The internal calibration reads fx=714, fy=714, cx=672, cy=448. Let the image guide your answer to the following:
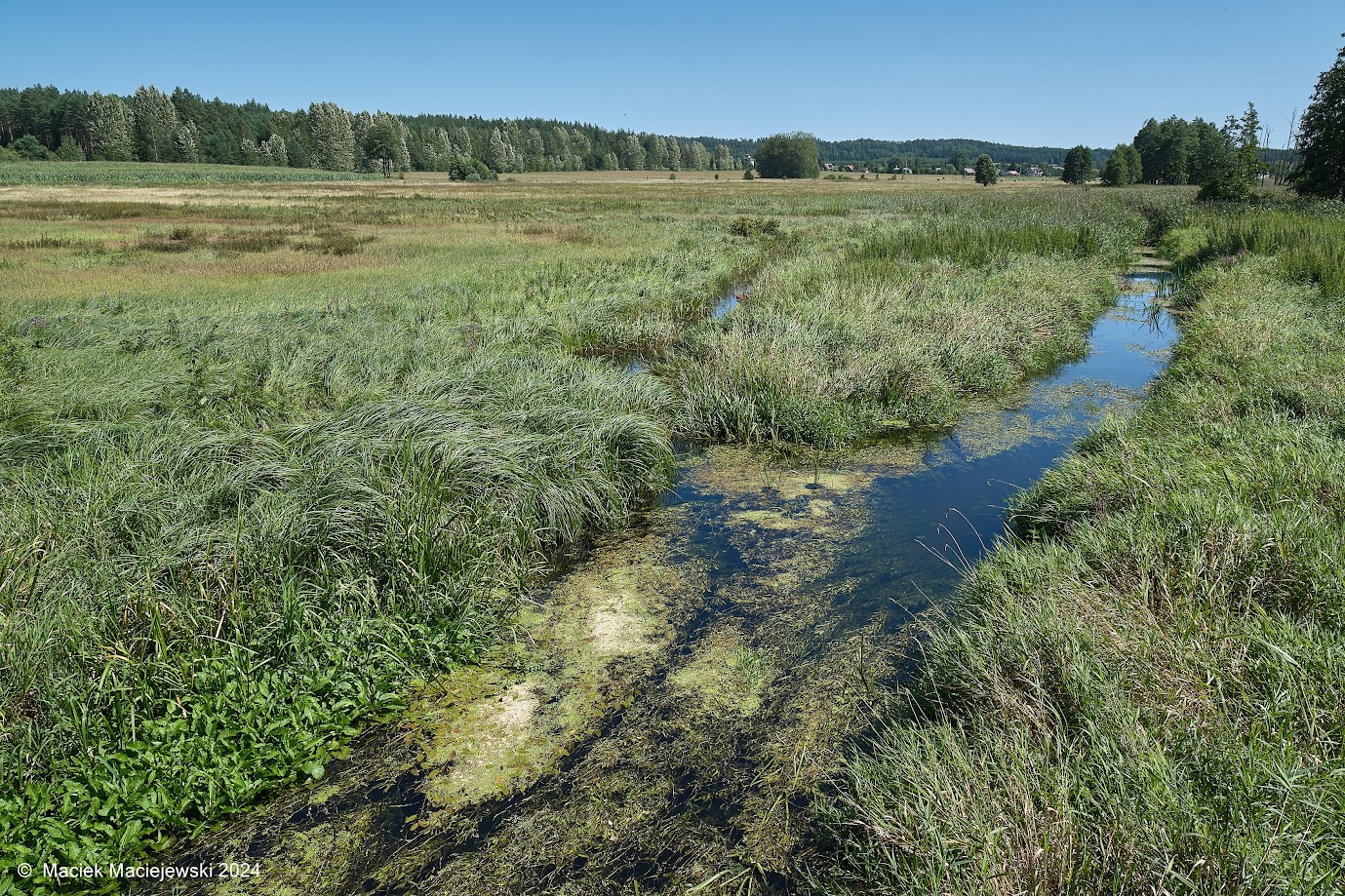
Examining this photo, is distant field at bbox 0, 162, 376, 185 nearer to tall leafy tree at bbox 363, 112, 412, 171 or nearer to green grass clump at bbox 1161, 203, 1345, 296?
tall leafy tree at bbox 363, 112, 412, 171

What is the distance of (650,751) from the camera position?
3.61 m

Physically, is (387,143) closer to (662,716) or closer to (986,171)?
(986,171)

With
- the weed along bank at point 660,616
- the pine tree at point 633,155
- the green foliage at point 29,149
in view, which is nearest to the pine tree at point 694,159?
the pine tree at point 633,155

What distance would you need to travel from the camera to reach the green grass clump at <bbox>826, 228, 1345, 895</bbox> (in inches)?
89.6

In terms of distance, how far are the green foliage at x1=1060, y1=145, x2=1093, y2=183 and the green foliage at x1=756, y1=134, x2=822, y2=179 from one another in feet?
112

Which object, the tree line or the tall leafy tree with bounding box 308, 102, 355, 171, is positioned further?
the tall leafy tree with bounding box 308, 102, 355, 171

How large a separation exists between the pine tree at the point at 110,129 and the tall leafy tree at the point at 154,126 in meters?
→ 1.18

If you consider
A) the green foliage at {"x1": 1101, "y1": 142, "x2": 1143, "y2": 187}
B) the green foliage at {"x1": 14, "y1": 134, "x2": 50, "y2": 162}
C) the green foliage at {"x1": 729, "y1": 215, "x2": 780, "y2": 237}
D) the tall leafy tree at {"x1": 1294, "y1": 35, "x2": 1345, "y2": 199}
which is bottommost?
the green foliage at {"x1": 729, "y1": 215, "x2": 780, "y2": 237}

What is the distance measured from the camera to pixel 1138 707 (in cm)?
284

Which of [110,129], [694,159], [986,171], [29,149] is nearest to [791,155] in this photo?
[986,171]

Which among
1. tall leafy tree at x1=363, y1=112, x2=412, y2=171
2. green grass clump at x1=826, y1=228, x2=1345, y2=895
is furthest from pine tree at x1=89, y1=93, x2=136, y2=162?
green grass clump at x1=826, y1=228, x2=1345, y2=895

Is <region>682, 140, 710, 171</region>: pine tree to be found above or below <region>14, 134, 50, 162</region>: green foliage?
above

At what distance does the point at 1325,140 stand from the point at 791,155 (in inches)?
3127

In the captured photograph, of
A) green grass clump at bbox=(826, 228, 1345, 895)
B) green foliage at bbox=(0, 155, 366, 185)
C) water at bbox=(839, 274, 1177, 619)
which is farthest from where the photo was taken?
green foliage at bbox=(0, 155, 366, 185)
